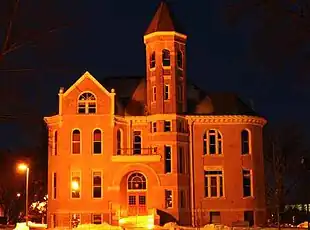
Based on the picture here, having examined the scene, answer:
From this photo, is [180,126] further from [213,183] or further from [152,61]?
[152,61]

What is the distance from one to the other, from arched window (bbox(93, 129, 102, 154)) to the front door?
442cm

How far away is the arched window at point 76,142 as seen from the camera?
51.8 m

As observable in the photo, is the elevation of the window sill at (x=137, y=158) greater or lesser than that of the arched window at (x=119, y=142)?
lesser

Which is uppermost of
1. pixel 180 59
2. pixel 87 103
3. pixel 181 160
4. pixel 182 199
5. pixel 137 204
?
pixel 180 59

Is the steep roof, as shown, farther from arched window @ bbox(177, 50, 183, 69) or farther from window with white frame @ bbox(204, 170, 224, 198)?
window with white frame @ bbox(204, 170, 224, 198)

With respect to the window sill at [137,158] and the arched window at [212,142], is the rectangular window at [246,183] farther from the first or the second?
the window sill at [137,158]

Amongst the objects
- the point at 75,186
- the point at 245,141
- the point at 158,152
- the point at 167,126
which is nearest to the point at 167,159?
the point at 158,152

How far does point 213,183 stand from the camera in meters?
53.6

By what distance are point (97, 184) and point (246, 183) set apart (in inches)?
478

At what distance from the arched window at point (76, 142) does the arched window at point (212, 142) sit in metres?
10.2

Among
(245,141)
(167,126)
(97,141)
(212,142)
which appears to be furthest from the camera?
(245,141)

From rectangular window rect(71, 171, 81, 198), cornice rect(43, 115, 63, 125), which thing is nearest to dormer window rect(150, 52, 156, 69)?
cornice rect(43, 115, 63, 125)

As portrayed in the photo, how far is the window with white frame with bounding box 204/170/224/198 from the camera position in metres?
53.2

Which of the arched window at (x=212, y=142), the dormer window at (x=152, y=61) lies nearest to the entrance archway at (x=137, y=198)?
the arched window at (x=212, y=142)
